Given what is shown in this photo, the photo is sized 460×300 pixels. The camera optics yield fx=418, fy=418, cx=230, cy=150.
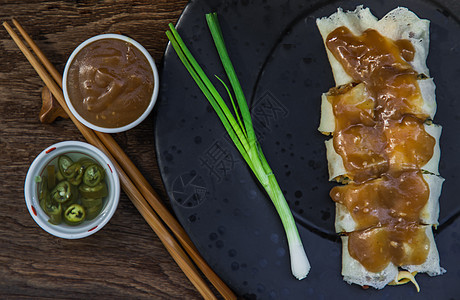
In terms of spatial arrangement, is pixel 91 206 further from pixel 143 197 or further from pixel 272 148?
pixel 272 148

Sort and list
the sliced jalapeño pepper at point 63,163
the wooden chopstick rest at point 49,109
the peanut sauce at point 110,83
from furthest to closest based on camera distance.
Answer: the wooden chopstick rest at point 49,109
the sliced jalapeño pepper at point 63,163
the peanut sauce at point 110,83

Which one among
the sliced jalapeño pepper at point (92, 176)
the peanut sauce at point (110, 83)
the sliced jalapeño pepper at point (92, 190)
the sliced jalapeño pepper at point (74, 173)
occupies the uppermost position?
the peanut sauce at point (110, 83)

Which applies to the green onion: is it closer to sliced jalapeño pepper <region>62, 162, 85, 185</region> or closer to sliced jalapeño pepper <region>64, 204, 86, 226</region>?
sliced jalapeño pepper <region>62, 162, 85, 185</region>

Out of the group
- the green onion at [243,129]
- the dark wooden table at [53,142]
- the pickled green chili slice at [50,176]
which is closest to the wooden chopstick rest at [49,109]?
the dark wooden table at [53,142]

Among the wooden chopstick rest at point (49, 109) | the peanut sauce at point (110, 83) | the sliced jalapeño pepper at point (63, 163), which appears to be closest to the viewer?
the peanut sauce at point (110, 83)

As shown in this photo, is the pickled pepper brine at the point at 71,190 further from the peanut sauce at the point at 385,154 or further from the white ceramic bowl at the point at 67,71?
the peanut sauce at the point at 385,154

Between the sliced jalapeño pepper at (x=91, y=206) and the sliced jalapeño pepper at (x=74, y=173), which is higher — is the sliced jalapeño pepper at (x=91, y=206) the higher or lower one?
the lower one

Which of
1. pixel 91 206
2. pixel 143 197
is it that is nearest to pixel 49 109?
pixel 91 206
